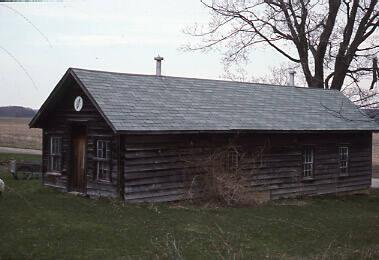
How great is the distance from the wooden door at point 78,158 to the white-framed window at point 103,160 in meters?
Answer: 1.42

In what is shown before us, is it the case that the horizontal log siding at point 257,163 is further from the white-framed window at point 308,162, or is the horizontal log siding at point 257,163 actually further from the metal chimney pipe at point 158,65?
the metal chimney pipe at point 158,65

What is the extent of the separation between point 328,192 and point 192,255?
42.2ft

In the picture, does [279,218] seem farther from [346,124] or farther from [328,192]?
[346,124]

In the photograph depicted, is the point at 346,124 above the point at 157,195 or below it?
above

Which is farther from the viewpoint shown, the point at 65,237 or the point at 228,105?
the point at 228,105

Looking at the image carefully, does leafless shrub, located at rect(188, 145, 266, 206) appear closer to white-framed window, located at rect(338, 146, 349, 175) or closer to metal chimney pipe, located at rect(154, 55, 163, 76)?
metal chimney pipe, located at rect(154, 55, 163, 76)

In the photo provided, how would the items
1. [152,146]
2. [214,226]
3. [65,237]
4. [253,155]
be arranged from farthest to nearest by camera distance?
[253,155] → [152,146] → [214,226] → [65,237]

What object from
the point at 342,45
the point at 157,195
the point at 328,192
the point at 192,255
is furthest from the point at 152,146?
the point at 342,45

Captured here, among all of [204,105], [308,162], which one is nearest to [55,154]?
[204,105]

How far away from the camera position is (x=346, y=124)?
2180 centimetres

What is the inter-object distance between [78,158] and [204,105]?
4.67 metres

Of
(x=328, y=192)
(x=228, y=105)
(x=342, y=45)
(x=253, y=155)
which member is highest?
(x=342, y=45)

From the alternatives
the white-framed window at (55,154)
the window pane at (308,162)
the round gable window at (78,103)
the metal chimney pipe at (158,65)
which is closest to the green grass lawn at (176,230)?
the white-framed window at (55,154)

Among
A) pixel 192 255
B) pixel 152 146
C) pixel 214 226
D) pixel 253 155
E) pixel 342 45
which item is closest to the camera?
pixel 192 255
